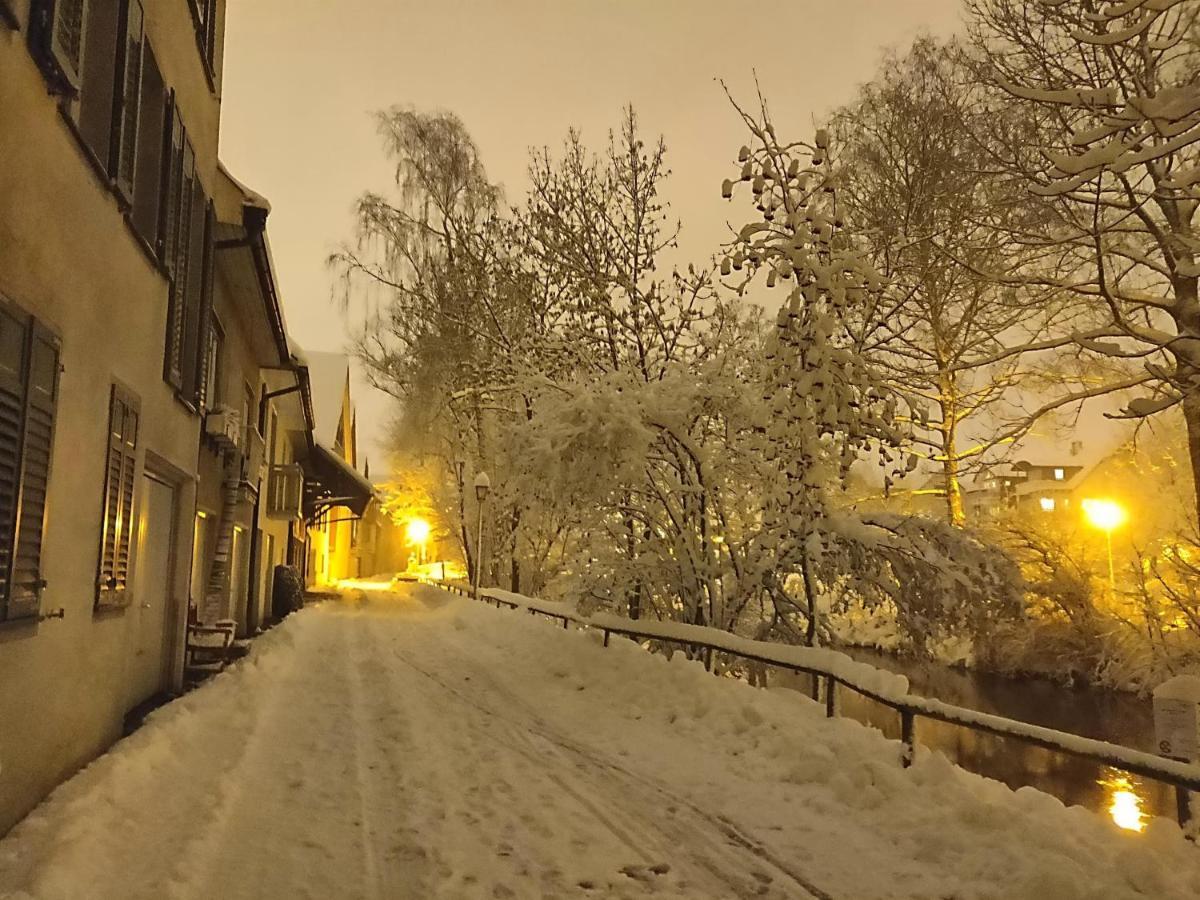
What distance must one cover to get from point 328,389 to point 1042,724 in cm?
3340

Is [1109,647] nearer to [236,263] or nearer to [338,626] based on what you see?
[338,626]

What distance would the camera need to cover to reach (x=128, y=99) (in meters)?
5.99

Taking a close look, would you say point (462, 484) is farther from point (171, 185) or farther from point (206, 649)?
point (171, 185)

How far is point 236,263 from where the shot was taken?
456 inches

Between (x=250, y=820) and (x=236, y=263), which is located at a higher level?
(x=236, y=263)

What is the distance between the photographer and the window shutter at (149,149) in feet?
21.5

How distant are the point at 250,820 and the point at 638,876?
2244mm

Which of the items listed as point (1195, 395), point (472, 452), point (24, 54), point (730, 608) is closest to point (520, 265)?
point (472, 452)

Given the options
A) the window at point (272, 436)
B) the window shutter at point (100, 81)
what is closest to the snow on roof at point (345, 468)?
the window at point (272, 436)

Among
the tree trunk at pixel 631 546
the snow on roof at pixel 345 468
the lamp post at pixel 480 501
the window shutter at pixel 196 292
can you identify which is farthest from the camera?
the snow on roof at pixel 345 468

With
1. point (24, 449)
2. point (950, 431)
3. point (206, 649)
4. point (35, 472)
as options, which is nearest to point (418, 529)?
point (950, 431)

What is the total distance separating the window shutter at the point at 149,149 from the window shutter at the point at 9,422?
2647mm

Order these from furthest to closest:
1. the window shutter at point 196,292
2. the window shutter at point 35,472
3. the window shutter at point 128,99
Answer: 1. the window shutter at point 196,292
2. the window shutter at point 128,99
3. the window shutter at point 35,472

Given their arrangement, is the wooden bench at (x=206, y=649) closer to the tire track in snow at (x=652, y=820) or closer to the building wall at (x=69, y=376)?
the building wall at (x=69, y=376)
